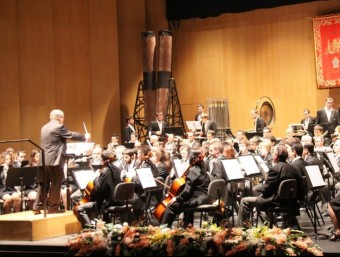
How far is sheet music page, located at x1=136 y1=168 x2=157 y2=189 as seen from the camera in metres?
9.21

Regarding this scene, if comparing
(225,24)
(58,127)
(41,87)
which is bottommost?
(58,127)

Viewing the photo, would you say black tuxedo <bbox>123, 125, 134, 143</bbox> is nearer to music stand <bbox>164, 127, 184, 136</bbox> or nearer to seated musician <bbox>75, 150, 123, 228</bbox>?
music stand <bbox>164, 127, 184, 136</bbox>

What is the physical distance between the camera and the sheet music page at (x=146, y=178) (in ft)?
30.2

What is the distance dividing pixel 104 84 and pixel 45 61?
180 cm

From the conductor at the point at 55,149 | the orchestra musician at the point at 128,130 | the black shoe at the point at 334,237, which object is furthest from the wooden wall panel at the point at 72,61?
the black shoe at the point at 334,237

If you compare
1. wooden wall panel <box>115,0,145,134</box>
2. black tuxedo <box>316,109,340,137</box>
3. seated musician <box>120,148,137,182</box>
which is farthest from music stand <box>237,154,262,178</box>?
wooden wall panel <box>115,0,145,134</box>

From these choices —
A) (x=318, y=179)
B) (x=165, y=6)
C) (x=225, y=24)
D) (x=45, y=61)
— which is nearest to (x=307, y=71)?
(x=225, y=24)

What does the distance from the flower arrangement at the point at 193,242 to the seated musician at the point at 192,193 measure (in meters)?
1.95

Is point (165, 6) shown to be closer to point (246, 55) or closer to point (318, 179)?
point (246, 55)

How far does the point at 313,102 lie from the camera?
1617cm

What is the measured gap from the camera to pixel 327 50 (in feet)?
51.4

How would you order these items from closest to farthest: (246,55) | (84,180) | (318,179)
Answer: (318,179) → (84,180) → (246,55)

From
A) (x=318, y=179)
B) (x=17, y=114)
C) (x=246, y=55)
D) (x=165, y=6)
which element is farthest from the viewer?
(x=165, y=6)

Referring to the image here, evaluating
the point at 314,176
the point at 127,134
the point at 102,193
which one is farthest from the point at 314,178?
the point at 127,134
